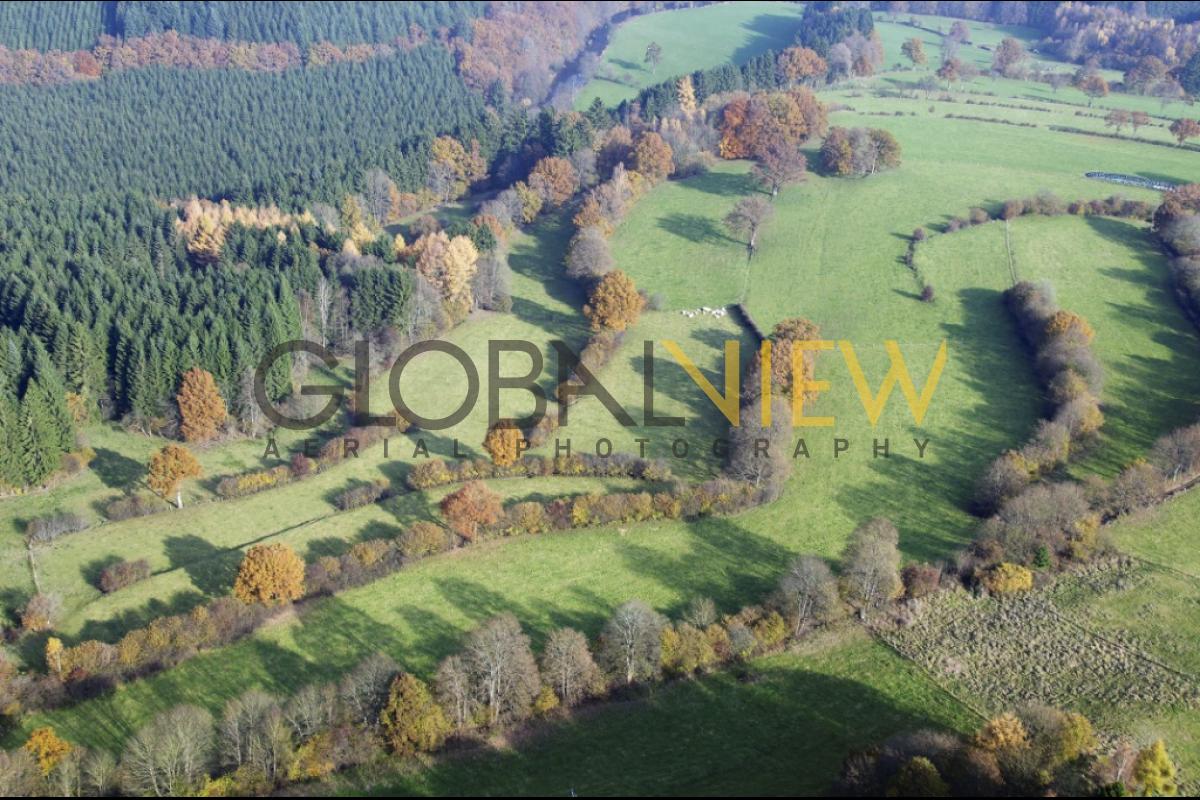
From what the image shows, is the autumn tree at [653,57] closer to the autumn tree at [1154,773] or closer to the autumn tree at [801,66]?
the autumn tree at [801,66]

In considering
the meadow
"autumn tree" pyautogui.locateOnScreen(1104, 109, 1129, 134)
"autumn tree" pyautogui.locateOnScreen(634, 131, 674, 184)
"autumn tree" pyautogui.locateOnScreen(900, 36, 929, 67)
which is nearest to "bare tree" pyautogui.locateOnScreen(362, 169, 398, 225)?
the meadow

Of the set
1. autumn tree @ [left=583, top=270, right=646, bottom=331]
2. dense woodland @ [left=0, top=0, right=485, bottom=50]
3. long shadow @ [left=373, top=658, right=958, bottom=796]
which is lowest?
long shadow @ [left=373, top=658, right=958, bottom=796]

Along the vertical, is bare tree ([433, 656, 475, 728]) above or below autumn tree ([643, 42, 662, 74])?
below

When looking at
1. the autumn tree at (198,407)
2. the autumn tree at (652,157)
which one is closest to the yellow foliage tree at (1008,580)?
the autumn tree at (198,407)

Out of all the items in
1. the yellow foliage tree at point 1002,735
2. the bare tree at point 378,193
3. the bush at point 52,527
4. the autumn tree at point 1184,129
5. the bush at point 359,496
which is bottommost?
the bush at point 52,527

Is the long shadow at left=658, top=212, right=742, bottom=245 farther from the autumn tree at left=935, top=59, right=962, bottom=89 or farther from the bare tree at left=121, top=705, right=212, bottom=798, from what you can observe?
the bare tree at left=121, top=705, right=212, bottom=798

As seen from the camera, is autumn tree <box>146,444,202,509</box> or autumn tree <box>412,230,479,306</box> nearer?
autumn tree <box>146,444,202,509</box>

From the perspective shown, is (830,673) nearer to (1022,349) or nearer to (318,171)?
(1022,349)

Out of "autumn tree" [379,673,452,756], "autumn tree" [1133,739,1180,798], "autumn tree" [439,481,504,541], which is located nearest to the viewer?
"autumn tree" [1133,739,1180,798]
